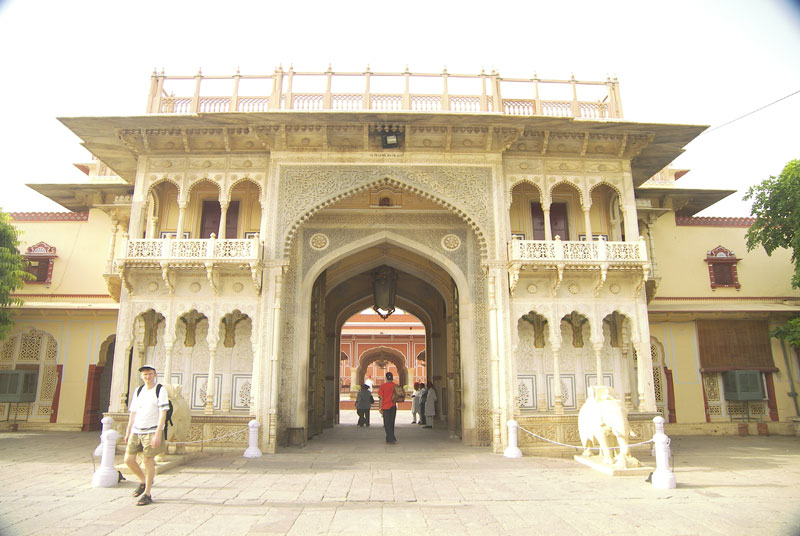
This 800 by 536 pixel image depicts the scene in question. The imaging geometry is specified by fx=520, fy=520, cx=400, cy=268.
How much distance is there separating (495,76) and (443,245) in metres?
4.12

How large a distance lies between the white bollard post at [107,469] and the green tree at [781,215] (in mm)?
15258

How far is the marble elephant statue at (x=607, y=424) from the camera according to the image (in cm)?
833

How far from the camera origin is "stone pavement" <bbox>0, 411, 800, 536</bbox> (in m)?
5.34

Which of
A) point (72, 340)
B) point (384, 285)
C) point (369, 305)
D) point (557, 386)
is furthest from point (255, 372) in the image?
point (369, 305)

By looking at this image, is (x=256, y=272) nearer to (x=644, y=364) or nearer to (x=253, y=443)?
(x=253, y=443)

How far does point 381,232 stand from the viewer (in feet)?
42.5

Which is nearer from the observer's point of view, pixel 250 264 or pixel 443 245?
pixel 250 264

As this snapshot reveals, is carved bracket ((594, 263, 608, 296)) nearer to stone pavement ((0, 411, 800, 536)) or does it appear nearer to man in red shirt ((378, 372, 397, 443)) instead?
stone pavement ((0, 411, 800, 536))

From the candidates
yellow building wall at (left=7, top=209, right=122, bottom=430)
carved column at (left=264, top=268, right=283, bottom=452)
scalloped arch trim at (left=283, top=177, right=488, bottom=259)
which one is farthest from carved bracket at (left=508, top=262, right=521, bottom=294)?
yellow building wall at (left=7, top=209, right=122, bottom=430)

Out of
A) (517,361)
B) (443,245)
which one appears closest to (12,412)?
(443,245)

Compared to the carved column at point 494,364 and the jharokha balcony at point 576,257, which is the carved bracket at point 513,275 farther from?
the carved column at point 494,364

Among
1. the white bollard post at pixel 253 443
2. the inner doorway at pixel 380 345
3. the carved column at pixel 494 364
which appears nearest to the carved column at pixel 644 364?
the carved column at pixel 494 364

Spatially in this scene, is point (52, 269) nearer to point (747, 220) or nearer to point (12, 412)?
point (12, 412)

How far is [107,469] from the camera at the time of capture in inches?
282
